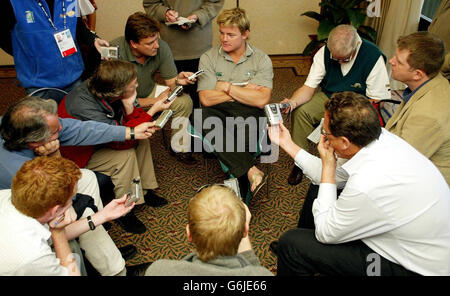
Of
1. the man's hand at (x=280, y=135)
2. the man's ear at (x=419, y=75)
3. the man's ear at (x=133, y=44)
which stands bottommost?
the man's hand at (x=280, y=135)

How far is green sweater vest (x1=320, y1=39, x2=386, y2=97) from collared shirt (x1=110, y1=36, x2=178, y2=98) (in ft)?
4.29

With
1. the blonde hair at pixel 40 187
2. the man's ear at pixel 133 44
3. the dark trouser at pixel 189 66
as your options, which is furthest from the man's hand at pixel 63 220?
the dark trouser at pixel 189 66

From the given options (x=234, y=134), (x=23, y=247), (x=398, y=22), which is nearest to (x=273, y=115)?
(x=234, y=134)

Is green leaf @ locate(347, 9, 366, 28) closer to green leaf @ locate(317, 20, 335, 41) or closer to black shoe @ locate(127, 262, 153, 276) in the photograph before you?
green leaf @ locate(317, 20, 335, 41)

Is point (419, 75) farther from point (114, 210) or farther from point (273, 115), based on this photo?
point (114, 210)

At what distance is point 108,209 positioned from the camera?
6.25ft

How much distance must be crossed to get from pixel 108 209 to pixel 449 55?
8.70 feet

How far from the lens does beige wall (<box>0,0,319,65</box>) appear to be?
4.96m

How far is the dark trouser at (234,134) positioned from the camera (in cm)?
264

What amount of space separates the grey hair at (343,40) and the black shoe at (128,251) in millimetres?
2006

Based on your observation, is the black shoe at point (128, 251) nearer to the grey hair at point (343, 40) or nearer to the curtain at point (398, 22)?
the grey hair at point (343, 40)

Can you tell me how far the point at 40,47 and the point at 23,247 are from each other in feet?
5.37

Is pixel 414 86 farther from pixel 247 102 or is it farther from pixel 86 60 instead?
pixel 86 60
